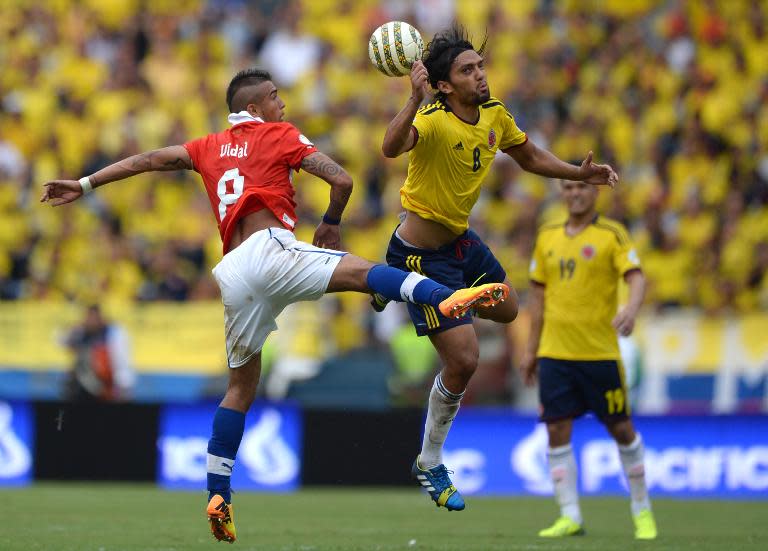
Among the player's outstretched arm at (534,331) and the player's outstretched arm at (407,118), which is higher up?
the player's outstretched arm at (407,118)

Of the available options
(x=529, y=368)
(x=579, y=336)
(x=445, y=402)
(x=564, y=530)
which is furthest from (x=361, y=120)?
(x=445, y=402)

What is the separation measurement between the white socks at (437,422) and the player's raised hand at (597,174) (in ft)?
5.53

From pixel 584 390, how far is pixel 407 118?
3.58 meters

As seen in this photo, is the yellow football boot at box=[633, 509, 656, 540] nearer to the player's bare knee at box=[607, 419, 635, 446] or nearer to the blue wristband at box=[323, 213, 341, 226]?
the player's bare knee at box=[607, 419, 635, 446]

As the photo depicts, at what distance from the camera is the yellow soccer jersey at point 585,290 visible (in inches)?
422

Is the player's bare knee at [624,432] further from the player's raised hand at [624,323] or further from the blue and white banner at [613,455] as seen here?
the blue and white banner at [613,455]

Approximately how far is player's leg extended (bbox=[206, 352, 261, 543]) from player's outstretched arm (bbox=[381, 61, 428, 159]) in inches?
63.2

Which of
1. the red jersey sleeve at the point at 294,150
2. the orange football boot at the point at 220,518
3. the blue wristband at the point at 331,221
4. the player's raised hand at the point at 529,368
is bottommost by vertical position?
the orange football boot at the point at 220,518

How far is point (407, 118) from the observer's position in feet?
26.2

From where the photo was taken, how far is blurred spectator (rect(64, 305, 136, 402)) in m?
16.7

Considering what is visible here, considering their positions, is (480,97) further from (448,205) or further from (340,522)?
(340,522)

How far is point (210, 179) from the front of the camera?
8547 mm

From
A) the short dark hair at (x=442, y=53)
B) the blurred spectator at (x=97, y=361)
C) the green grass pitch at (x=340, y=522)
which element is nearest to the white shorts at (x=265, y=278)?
the short dark hair at (x=442, y=53)

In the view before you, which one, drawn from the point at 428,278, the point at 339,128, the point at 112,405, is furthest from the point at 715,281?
the point at 428,278
